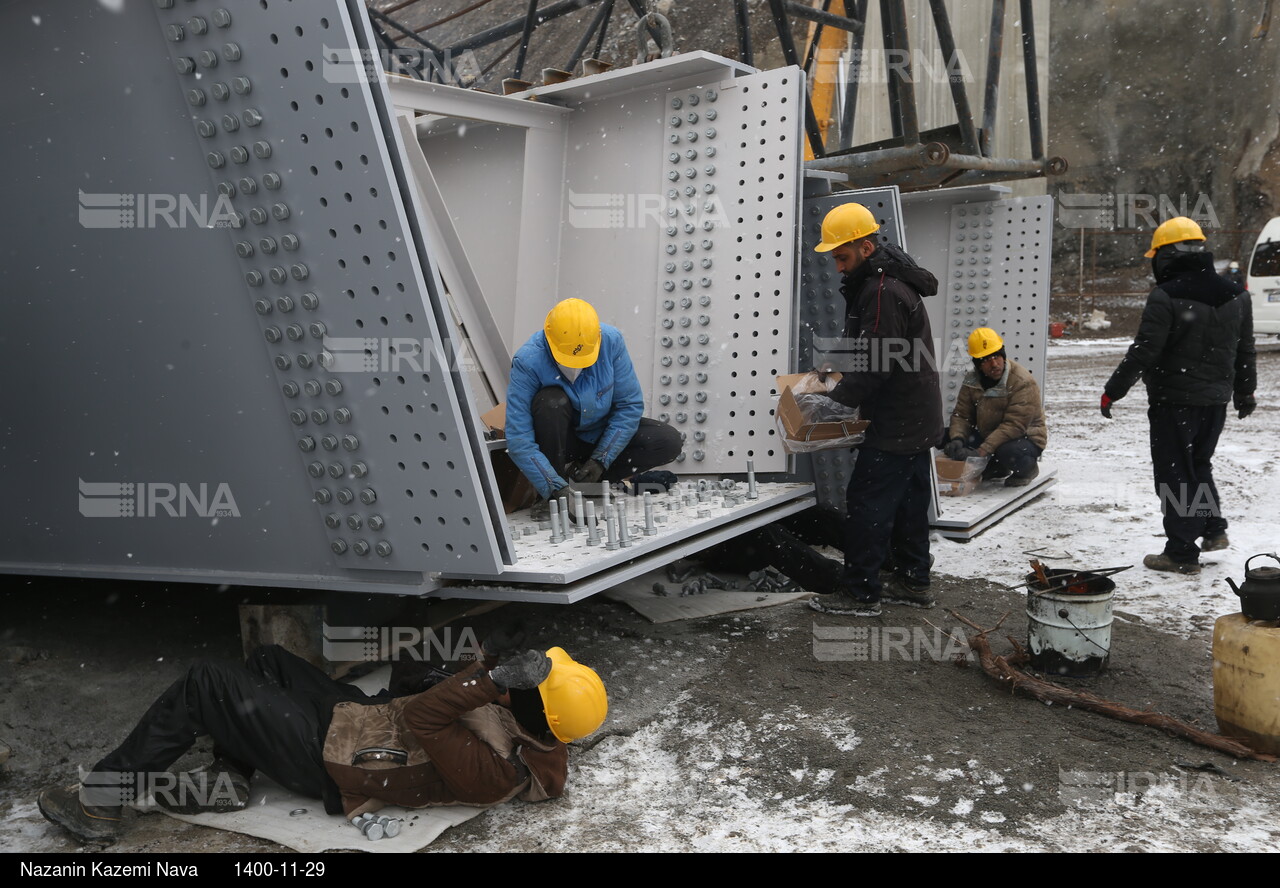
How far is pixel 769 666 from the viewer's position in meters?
4.92

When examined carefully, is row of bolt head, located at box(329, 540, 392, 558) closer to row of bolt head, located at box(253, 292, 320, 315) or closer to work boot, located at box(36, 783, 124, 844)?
row of bolt head, located at box(253, 292, 320, 315)

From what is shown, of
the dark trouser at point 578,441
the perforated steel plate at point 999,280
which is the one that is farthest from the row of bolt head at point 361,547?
the perforated steel plate at point 999,280

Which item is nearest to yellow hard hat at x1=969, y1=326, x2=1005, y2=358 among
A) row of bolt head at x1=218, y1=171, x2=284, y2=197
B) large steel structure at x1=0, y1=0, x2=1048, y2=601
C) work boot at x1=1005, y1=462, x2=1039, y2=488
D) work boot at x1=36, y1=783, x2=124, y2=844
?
work boot at x1=1005, y1=462, x2=1039, y2=488

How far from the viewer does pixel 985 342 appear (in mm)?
8328

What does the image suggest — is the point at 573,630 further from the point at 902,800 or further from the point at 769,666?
the point at 902,800

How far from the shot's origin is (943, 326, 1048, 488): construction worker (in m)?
8.42

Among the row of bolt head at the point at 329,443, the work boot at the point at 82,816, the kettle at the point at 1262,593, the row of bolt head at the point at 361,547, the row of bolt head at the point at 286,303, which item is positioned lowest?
the work boot at the point at 82,816

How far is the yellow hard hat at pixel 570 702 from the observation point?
11.6 feet

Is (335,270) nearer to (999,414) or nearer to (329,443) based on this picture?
(329,443)

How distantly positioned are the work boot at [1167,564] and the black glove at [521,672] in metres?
4.49

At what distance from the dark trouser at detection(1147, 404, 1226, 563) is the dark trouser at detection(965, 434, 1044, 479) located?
2139 mm

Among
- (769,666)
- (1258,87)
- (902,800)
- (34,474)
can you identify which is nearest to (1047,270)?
(769,666)

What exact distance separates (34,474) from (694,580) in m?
3.41

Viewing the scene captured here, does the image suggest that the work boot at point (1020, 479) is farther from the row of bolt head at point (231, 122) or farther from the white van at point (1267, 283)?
the white van at point (1267, 283)
